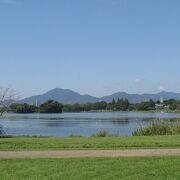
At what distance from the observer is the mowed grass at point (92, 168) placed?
12820 mm

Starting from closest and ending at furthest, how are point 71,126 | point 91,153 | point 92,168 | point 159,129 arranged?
point 92,168, point 91,153, point 159,129, point 71,126

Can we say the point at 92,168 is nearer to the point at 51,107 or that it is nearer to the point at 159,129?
the point at 159,129

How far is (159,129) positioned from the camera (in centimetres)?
3394

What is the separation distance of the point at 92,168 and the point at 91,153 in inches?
171

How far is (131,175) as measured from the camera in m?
13.0

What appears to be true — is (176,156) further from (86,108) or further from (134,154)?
(86,108)

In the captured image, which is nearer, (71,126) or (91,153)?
(91,153)

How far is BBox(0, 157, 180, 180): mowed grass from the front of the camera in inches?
505

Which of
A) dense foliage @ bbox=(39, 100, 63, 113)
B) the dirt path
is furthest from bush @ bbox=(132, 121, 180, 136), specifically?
dense foliage @ bbox=(39, 100, 63, 113)

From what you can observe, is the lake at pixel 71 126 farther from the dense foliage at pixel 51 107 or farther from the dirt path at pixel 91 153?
the dense foliage at pixel 51 107

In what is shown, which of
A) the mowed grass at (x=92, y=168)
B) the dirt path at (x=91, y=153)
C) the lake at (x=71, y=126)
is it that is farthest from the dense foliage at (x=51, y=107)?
the mowed grass at (x=92, y=168)

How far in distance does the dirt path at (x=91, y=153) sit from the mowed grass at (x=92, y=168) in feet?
4.73

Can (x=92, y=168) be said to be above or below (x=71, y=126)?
below

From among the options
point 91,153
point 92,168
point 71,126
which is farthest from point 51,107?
point 92,168
